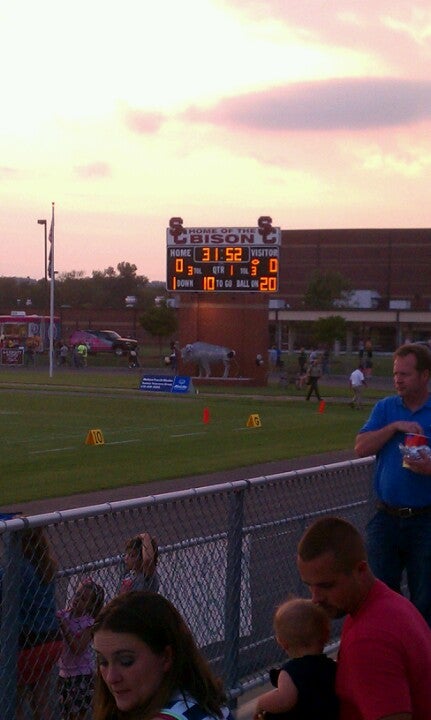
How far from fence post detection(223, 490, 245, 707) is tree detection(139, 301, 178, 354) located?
253 feet

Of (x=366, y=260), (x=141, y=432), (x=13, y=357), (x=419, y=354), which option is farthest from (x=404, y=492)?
(x=366, y=260)

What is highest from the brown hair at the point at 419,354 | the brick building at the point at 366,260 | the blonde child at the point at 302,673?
the brick building at the point at 366,260

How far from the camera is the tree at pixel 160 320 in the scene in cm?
8369

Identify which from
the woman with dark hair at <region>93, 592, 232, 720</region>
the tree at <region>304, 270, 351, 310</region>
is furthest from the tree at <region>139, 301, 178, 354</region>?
the woman with dark hair at <region>93, 592, 232, 720</region>

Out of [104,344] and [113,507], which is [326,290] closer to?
[104,344]

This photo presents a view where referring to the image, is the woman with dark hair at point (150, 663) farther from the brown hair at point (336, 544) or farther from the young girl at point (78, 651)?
the young girl at point (78, 651)

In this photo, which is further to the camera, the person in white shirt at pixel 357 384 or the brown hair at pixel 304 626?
the person in white shirt at pixel 357 384

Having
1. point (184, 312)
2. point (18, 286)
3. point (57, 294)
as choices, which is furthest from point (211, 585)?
point (18, 286)

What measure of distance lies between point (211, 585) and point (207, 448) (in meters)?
20.3

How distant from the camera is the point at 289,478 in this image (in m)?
6.74

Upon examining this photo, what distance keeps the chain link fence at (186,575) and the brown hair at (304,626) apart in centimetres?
131

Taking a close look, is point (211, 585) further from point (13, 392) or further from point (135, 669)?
point (13, 392)

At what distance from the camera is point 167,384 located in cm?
4619

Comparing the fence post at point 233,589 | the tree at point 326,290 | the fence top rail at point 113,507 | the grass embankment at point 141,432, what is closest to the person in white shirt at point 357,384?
the grass embankment at point 141,432
